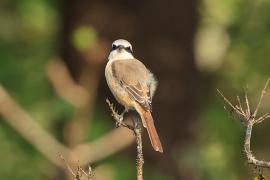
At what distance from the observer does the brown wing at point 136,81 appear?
240 inches

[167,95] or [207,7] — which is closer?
[167,95]

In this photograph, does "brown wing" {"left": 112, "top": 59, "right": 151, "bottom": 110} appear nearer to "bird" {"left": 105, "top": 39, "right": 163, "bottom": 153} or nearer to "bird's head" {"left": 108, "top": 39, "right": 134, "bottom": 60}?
"bird" {"left": 105, "top": 39, "right": 163, "bottom": 153}

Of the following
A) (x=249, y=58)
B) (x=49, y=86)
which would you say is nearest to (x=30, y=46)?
(x=49, y=86)

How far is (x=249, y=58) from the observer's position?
11578 mm

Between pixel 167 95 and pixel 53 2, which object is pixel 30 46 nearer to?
pixel 53 2

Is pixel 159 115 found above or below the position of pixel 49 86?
below

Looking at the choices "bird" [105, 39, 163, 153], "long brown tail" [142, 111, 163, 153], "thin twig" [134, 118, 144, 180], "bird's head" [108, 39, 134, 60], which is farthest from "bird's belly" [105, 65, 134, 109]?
"thin twig" [134, 118, 144, 180]

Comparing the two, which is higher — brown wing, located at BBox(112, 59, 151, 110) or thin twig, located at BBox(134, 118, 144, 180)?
brown wing, located at BBox(112, 59, 151, 110)

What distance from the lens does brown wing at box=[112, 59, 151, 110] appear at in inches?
240

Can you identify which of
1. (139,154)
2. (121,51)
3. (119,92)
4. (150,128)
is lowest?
(139,154)

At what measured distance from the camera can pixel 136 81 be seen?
6164mm

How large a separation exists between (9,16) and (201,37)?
288 cm

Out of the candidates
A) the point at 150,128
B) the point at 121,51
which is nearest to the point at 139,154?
the point at 150,128

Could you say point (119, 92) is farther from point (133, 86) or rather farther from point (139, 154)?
point (139, 154)
